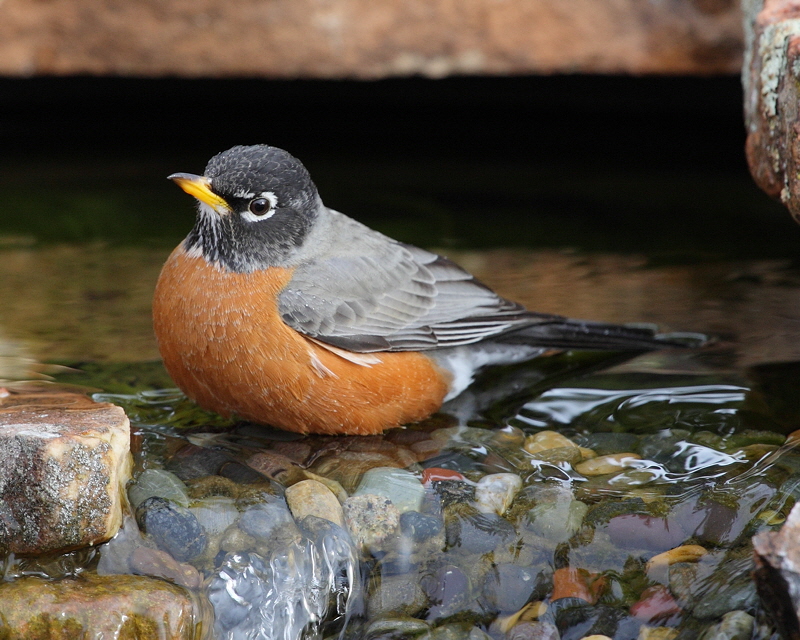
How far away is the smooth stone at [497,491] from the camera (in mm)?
3631

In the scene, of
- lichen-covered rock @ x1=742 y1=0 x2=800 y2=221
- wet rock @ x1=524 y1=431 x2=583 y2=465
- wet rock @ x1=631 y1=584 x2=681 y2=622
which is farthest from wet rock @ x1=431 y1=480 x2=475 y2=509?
lichen-covered rock @ x1=742 y1=0 x2=800 y2=221

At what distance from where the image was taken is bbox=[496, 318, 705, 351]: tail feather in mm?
4836

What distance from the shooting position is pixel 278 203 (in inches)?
164

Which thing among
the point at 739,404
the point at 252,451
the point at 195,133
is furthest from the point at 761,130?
the point at 195,133

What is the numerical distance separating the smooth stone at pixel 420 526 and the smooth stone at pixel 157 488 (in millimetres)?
890

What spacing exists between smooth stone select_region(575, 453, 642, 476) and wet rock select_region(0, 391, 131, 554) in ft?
6.61

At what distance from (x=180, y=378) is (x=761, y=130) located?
301 centimetres

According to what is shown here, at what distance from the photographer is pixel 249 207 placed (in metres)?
4.09

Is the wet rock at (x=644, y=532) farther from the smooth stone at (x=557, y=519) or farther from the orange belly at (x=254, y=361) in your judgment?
the orange belly at (x=254, y=361)

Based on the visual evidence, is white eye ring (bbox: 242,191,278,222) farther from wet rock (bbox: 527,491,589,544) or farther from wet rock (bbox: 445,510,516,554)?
wet rock (bbox: 527,491,589,544)

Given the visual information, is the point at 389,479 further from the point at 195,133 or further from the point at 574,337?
the point at 195,133

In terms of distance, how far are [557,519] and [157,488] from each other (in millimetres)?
1644

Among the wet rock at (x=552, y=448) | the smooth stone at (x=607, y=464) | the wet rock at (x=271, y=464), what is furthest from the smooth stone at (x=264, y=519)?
the smooth stone at (x=607, y=464)

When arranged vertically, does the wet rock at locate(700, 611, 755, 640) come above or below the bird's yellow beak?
below
